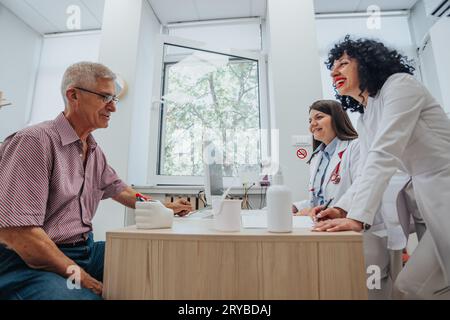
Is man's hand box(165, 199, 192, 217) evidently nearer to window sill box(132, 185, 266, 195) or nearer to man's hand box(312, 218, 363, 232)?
man's hand box(312, 218, 363, 232)

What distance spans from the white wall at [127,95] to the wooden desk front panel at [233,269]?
1.61 meters

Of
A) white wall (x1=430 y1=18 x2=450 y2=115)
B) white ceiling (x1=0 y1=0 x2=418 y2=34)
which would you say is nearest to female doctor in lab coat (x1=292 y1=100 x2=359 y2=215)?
white wall (x1=430 y1=18 x2=450 y2=115)

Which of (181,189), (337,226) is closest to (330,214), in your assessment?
(337,226)

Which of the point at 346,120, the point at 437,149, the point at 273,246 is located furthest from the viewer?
the point at 346,120

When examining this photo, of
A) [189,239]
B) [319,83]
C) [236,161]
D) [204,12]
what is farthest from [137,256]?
[204,12]

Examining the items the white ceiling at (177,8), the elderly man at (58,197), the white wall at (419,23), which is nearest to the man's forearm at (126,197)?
the elderly man at (58,197)

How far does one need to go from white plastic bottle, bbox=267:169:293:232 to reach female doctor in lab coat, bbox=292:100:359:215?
77 centimetres

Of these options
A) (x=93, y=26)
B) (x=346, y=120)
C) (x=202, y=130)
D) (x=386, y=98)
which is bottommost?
(x=386, y=98)

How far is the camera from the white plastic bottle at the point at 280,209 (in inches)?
23.5

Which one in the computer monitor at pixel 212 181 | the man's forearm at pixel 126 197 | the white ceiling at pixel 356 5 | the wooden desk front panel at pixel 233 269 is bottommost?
the wooden desk front panel at pixel 233 269

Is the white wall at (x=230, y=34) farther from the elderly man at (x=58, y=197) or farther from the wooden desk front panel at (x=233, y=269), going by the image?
the wooden desk front panel at (x=233, y=269)

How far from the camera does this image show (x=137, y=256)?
0.59 meters

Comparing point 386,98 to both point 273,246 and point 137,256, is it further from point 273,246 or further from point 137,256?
point 137,256

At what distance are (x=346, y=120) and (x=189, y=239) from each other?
1338 mm
